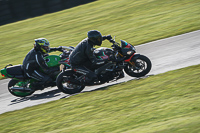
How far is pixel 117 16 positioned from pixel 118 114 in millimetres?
12589

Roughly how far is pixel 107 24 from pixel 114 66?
30.7 feet

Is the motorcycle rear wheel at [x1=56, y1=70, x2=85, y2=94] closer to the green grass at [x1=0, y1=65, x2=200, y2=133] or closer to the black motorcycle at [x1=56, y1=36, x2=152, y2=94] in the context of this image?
the black motorcycle at [x1=56, y1=36, x2=152, y2=94]

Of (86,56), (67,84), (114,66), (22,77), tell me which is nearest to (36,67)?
(22,77)

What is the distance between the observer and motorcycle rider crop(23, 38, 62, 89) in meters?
9.02

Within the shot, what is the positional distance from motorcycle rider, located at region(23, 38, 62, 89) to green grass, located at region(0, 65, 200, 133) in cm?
115

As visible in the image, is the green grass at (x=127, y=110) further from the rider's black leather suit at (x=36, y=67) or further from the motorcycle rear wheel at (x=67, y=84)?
the rider's black leather suit at (x=36, y=67)

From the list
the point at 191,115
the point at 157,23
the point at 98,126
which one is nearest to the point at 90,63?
the point at 98,126

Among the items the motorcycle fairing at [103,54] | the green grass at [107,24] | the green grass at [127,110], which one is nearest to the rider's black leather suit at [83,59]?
the motorcycle fairing at [103,54]

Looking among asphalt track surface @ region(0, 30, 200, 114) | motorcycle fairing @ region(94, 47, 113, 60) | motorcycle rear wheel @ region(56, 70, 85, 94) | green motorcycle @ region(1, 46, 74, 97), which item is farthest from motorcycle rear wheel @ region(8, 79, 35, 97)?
motorcycle fairing @ region(94, 47, 113, 60)

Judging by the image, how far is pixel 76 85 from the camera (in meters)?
8.60

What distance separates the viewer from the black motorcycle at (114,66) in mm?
8320

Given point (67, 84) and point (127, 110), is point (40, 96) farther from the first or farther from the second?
point (127, 110)

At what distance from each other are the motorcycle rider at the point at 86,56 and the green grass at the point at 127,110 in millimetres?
549

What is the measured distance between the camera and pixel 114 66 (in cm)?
839
